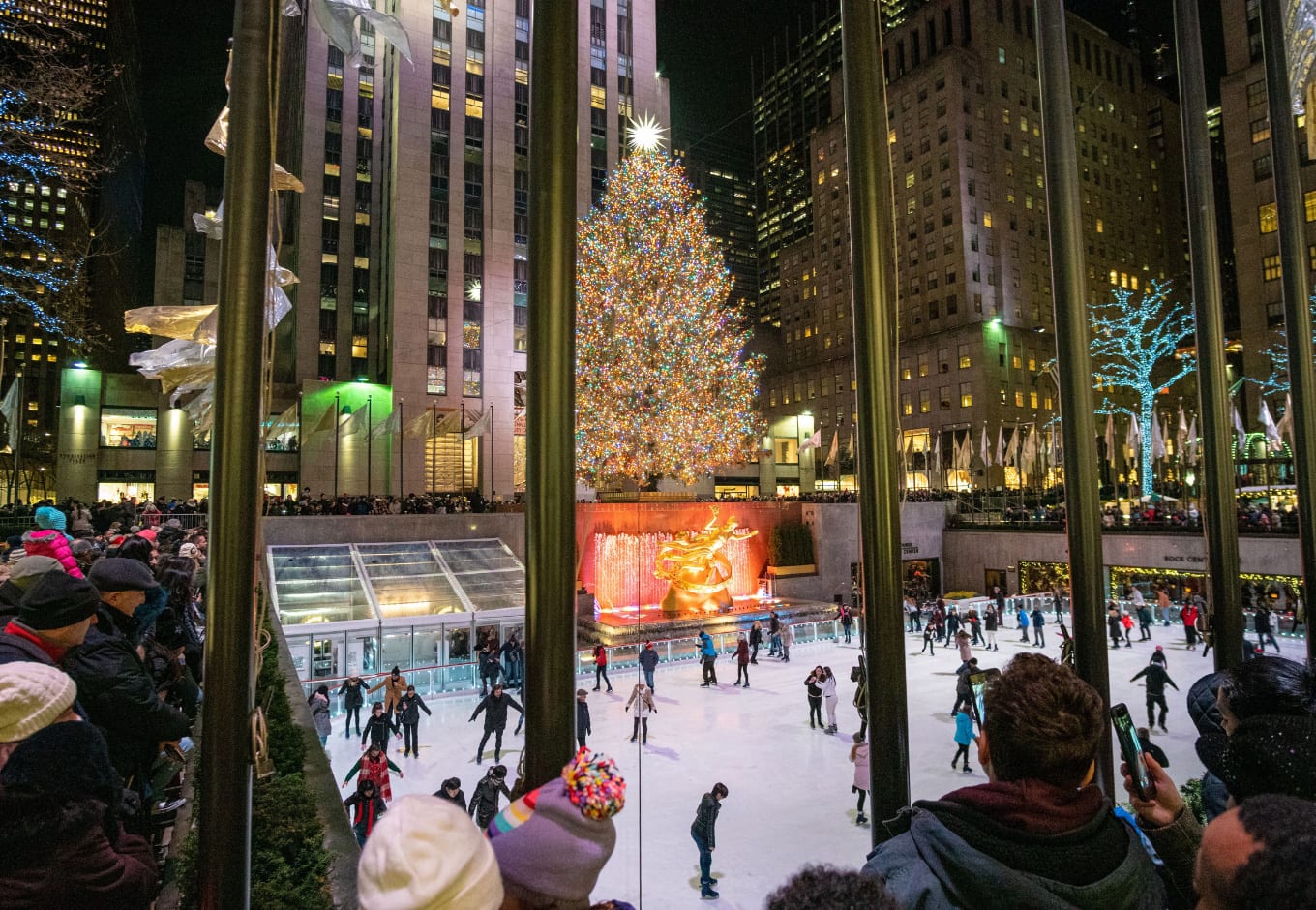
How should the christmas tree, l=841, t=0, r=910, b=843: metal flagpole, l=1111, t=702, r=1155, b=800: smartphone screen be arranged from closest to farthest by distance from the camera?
l=1111, t=702, r=1155, b=800: smartphone screen
l=841, t=0, r=910, b=843: metal flagpole
the christmas tree

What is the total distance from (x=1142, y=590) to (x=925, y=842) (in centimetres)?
3327

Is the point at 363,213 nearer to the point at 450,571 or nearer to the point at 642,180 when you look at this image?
the point at 642,180

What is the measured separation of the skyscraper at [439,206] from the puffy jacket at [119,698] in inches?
1267

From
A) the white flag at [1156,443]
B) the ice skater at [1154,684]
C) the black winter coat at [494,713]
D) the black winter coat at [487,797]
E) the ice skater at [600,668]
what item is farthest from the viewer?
the white flag at [1156,443]

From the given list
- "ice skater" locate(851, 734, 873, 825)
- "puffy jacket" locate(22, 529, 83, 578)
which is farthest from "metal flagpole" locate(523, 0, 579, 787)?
"ice skater" locate(851, 734, 873, 825)

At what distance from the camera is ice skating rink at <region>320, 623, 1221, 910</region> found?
25.1 ft

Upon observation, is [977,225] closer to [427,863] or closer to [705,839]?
[705,839]

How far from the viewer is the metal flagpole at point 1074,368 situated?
3.42 meters

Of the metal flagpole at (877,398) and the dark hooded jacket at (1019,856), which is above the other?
the metal flagpole at (877,398)

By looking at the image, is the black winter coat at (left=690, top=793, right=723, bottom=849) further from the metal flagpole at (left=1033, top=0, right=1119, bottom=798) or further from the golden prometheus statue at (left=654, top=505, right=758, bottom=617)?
the golden prometheus statue at (left=654, top=505, right=758, bottom=617)

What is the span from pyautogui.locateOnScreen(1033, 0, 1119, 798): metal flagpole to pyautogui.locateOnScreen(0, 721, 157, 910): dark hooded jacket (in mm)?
3792

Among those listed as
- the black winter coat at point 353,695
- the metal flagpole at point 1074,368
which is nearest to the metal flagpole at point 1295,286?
the metal flagpole at point 1074,368

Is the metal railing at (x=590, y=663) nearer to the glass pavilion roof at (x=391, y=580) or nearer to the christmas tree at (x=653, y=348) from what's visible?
the glass pavilion roof at (x=391, y=580)

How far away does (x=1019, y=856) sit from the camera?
1.61 m
